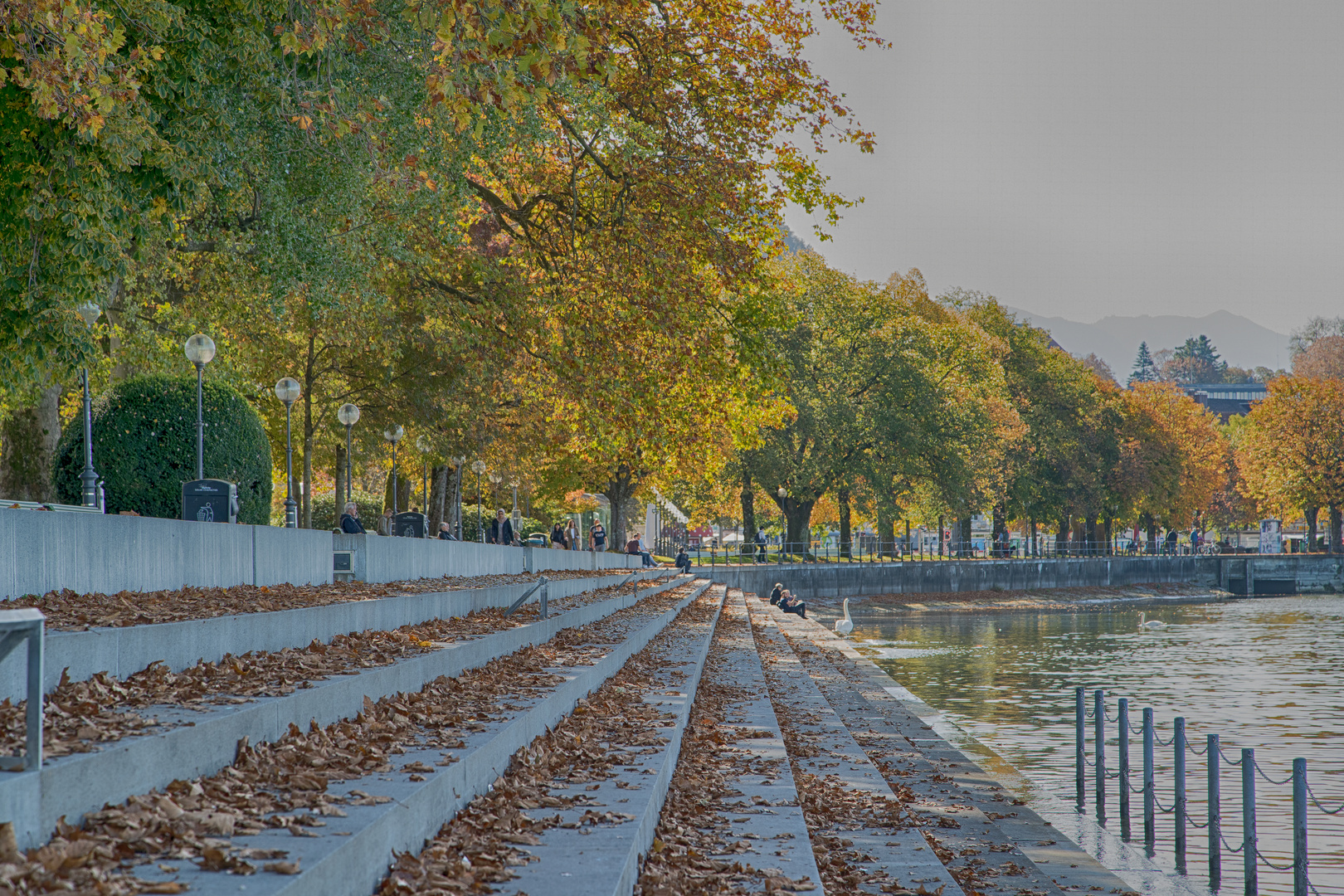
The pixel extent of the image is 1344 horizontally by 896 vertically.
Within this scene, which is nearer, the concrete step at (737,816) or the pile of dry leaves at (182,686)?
the pile of dry leaves at (182,686)

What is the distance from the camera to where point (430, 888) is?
3600 mm

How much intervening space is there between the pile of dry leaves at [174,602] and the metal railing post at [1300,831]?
22.1 feet

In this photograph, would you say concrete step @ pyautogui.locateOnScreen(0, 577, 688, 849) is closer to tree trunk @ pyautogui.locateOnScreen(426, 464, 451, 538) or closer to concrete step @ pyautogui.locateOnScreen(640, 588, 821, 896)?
concrete step @ pyautogui.locateOnScreen(640, 588, 821, 896)

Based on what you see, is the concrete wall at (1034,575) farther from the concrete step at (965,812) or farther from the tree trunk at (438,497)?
the concrete step at (965,812)

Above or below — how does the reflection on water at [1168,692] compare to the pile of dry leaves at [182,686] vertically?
below

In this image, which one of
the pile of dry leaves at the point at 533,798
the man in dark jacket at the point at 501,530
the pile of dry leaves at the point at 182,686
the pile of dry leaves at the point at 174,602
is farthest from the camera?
the man in dark jacket at the point at 501,530

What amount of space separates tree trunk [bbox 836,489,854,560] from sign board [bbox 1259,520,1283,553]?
43183 millimetres

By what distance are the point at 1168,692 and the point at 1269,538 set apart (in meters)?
75.0

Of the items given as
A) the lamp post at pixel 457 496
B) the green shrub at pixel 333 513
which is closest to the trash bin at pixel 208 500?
the lamp post at pixel 457 496

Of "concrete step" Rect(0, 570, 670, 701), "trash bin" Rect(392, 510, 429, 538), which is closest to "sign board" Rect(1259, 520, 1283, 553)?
"trash bin" Rect(392, 510, 429, 538)

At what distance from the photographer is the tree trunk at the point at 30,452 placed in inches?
693

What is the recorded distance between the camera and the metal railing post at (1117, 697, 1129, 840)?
1171 centimetres

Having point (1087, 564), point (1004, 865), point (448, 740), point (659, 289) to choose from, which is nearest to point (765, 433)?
point (1087, 564)

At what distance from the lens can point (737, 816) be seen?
241 inches
